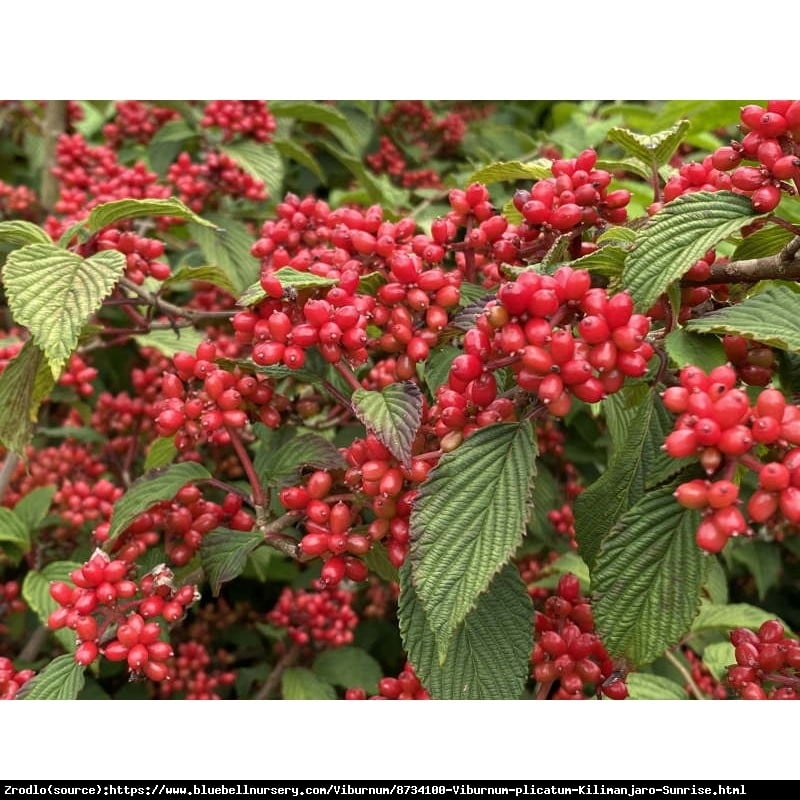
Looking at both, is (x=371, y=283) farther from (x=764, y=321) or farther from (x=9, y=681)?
(x=9, y=681)

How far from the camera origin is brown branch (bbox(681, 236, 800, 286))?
1.42m

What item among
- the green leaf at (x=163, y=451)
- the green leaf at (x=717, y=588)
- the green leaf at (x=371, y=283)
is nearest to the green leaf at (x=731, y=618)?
the green leaf at (x=717, y=588)

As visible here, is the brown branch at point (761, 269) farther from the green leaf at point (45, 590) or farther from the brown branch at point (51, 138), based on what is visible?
the brown branch at point (51, 138)

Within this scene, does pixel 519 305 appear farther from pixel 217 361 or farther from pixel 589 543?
pixel 217 361

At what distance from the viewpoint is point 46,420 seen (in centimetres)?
357

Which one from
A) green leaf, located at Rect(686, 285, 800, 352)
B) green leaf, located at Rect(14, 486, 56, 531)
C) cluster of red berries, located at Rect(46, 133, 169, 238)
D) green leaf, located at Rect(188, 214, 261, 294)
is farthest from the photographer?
green leaf, located at Rect(188, 214, 261, 294)

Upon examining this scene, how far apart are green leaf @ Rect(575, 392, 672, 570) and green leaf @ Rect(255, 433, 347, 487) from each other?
0.50m

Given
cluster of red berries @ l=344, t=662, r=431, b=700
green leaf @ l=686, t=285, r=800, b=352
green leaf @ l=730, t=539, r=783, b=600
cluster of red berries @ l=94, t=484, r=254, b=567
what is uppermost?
green leaf @ l=686, t=285, r=800, b=352

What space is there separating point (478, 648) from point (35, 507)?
1.77 metres

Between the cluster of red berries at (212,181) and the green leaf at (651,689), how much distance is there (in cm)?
228

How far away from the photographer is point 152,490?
177cm

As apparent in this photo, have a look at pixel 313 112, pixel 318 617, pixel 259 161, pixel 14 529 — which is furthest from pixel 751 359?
pixel 313 112

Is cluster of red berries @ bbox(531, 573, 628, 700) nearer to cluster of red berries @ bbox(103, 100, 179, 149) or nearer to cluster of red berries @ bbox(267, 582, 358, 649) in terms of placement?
cluster of red berries @ bbox(267, 582, 358, 649)

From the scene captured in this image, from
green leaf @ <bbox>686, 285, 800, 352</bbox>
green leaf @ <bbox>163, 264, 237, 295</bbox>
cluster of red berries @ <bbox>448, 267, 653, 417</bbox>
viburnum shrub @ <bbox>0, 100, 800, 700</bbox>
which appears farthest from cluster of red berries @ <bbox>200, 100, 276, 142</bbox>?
green leaf @ <bbox>686, 285, 800, 352</bbox>
